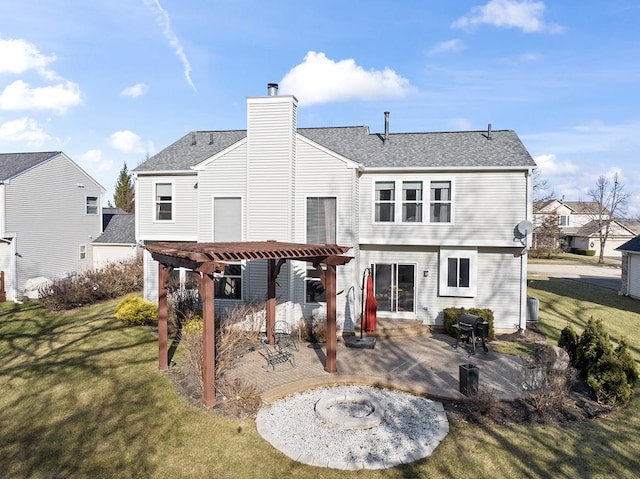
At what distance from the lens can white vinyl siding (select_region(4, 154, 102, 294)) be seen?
2028cm

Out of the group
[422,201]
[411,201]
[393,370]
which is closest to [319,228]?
[411,201]

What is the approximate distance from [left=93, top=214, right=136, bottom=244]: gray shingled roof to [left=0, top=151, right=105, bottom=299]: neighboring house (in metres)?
0.64

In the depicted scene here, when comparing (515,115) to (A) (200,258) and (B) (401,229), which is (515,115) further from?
(A) (200,258)

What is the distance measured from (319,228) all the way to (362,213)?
77.9 inches

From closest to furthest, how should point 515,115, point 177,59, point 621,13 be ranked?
point 621,13 < point 177,59 < point 515,115

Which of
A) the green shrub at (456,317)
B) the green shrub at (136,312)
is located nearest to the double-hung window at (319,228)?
the green shrub at (456,317)

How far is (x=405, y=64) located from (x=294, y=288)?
1260 cm

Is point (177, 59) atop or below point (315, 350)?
atop

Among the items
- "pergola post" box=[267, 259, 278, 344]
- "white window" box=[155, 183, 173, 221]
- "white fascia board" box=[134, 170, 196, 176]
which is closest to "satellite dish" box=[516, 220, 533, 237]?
"pergola post" box=[267, 259, 278, 344]

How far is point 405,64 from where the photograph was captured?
19.1m

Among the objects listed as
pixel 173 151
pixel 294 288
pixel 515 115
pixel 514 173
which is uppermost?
pixel 515 115

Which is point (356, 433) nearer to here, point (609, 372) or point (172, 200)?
point (609, 372)

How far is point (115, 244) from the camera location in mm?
24594

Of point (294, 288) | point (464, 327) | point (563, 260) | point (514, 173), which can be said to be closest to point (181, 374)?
point (294, 288)
